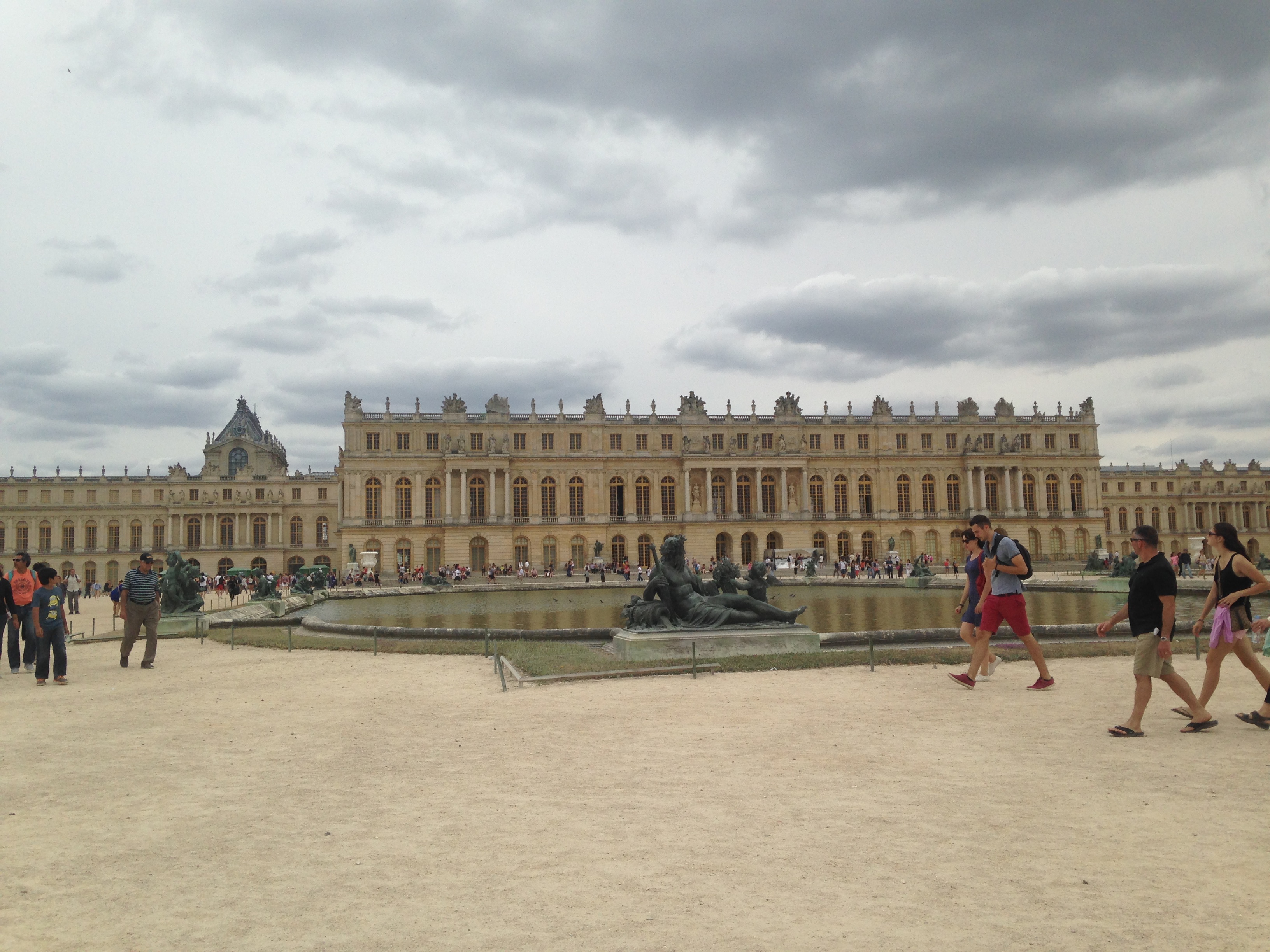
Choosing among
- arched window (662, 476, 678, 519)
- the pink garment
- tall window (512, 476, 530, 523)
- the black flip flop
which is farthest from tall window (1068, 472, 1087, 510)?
the black flip flop

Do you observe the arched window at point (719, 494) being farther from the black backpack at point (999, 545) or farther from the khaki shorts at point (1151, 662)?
the khaki shorts at point (1151, 662)

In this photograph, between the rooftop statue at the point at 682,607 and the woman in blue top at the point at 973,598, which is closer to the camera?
the woman in blue top at the point at 973,598

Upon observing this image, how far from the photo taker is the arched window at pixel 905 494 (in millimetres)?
70688

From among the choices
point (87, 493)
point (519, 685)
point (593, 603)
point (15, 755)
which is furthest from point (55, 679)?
point (87, 493)

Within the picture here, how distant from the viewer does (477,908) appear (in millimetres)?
4395

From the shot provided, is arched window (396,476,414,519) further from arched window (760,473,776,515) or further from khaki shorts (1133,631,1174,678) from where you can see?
khaki shorts (1133,631,1174,678)

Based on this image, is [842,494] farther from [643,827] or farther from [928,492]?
[643,827]

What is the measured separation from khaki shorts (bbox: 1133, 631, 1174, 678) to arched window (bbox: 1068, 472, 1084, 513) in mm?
72175

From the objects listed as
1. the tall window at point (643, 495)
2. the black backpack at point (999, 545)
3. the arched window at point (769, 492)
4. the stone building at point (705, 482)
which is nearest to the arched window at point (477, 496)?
the stone building at point (705, 482)

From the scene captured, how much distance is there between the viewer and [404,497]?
64000 millimetres

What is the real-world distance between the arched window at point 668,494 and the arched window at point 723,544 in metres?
3.96

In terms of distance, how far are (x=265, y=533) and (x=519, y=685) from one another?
263 ft

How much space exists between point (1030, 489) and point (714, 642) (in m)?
66.6

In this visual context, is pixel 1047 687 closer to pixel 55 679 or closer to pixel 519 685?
pixel 519 685
